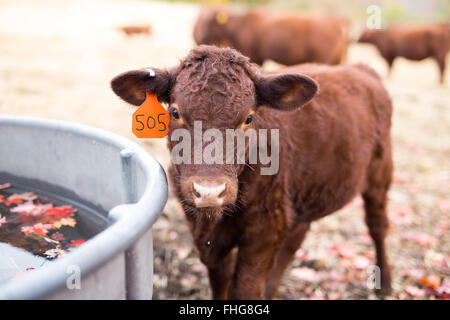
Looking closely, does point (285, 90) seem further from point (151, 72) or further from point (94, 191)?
point (94, 191)

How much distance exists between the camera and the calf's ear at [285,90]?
217 cm

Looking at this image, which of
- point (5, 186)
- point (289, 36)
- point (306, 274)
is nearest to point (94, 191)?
point (5, 186)

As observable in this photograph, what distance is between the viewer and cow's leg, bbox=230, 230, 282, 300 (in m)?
2.44

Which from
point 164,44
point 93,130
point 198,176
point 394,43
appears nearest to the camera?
point 198,176

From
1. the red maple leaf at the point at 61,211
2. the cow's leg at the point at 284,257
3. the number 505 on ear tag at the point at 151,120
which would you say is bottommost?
the cow's leg at the point at 284,257

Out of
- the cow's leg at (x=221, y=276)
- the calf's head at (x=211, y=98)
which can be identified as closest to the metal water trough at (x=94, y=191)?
the calf's head at (x=211, y=98)

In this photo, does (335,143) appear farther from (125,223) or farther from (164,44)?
(164,44)

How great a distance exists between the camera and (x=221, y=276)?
2857mm

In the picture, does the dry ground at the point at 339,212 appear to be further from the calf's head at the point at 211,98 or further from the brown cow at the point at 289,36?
the brown cow at the point at 289,36

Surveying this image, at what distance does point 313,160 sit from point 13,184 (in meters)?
1.82

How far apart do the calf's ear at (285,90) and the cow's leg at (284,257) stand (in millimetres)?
1279

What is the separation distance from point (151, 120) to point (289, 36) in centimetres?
771

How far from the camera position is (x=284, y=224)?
99.4 inches
